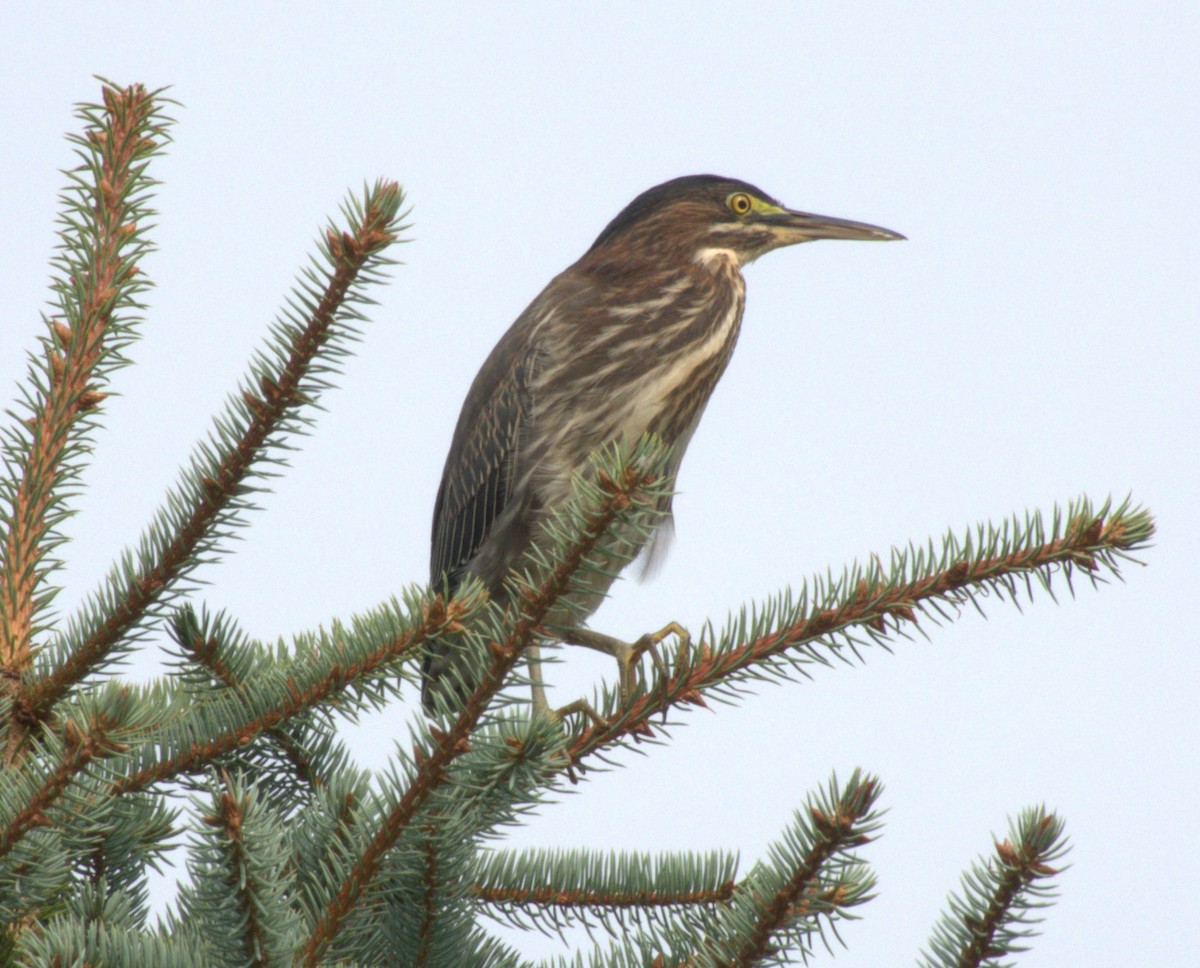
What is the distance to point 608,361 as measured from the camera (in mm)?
4520

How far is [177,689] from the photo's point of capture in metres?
2.34

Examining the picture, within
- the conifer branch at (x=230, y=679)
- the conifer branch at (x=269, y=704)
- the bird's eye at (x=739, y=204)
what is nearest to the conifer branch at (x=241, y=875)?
the conifer branch at (x=269, y=704)

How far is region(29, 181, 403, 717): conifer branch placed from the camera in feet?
5.99

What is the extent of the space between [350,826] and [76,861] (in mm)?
468

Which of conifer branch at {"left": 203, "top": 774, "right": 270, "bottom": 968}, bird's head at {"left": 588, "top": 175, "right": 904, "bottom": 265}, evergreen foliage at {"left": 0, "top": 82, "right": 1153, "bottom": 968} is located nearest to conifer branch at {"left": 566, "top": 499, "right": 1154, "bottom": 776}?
evergreen foliage at {"left": 0, "top": 82, "right": 1153, "bottom": 968}

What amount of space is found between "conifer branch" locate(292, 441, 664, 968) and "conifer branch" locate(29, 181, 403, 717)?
0.49 m

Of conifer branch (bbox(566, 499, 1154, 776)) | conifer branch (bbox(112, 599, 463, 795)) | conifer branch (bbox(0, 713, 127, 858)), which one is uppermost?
conifer branch (bbox(566, 499, 1154, 776))

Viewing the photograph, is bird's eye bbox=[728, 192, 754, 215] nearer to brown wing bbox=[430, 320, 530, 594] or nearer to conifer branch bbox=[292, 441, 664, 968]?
brown wing bbox=[430, 320, 530, 594]

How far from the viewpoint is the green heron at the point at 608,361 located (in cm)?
447

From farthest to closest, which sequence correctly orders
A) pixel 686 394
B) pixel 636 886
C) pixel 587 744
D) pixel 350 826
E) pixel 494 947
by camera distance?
pixel 686 394
pixel 636 886
pixel 587 744
pixel 494 947
pixel 350 826

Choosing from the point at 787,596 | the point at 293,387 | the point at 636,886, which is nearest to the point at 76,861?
the point at 293,387

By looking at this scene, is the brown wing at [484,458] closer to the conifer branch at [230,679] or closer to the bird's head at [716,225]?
the bird's head at [716,225]

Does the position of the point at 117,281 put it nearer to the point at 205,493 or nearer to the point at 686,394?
the point at 205,493

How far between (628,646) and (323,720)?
106cm
